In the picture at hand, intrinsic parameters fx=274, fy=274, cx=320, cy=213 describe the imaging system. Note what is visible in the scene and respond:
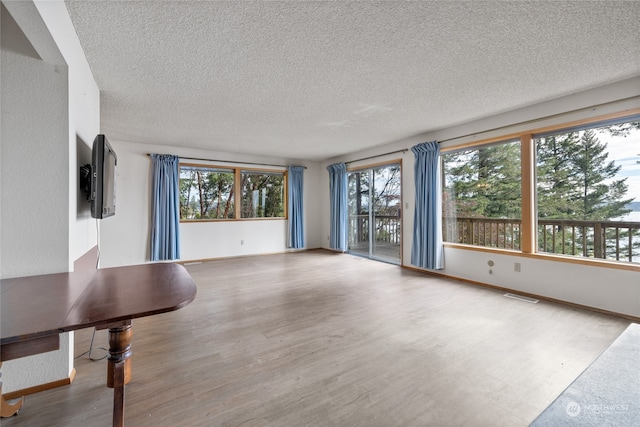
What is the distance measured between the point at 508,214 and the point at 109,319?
4.24 metres

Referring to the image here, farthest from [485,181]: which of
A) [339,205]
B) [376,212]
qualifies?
[339,205]

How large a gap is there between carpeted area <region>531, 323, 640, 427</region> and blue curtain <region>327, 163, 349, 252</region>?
219 inches

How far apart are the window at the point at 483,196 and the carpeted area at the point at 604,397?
3.38m

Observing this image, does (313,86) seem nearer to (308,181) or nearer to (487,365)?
(487,365)

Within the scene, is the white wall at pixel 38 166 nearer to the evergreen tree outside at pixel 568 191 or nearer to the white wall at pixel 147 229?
the white wall at pixel 147 229

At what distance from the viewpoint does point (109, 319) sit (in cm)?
97

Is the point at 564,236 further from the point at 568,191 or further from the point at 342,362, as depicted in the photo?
the point at 342,362

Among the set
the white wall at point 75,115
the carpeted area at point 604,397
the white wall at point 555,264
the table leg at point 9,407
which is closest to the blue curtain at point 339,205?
the white wall at point 555,264

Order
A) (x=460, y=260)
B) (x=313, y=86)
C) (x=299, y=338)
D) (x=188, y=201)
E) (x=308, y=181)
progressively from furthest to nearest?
(x=308, y=181) → (x=188, y=201) → (x=460, y=260) → (x=313, y=86) → (x=299, y=338)

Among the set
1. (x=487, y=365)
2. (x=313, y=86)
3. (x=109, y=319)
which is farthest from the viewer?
(x=313, y=86)

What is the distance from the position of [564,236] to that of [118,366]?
14.2ft

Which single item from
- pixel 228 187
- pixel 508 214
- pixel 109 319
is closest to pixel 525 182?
pixel 508 214

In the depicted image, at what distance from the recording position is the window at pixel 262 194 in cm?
617

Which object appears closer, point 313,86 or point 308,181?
point 313,86
